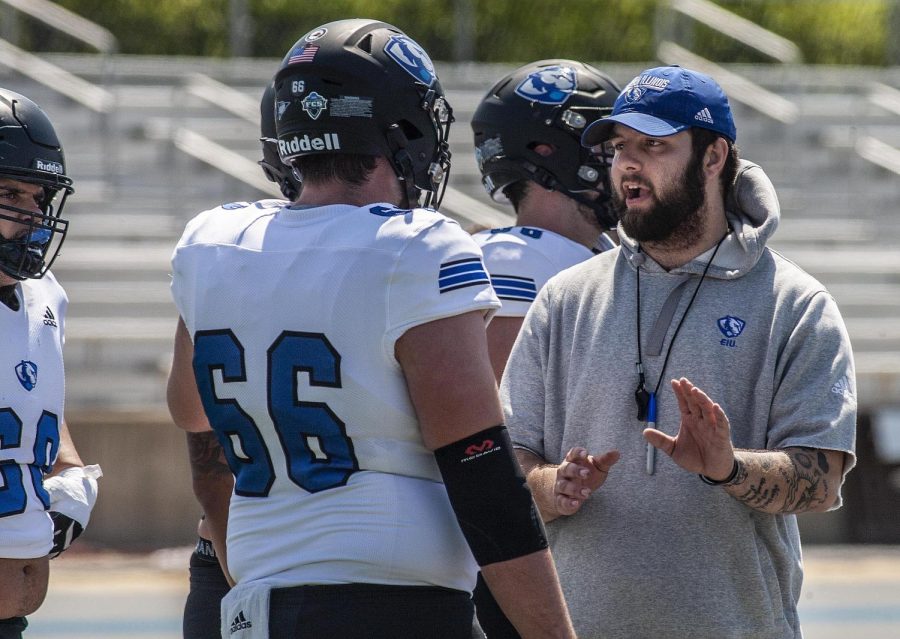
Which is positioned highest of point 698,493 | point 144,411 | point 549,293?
point 549,293

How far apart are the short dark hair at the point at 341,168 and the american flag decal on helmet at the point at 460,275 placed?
34cm

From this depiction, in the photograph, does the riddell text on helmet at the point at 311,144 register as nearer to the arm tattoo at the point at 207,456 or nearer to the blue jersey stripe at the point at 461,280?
the blue jersey stripe at the point at 461,280

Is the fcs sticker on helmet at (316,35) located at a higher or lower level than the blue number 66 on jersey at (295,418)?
higher

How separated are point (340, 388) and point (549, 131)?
172 cm

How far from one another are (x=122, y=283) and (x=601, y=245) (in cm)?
886

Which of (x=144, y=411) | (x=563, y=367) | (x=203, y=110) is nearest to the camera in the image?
(x=563, y=367)

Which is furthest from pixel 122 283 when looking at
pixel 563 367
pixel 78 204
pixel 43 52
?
pixel 563 367

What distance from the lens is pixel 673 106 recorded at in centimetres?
332

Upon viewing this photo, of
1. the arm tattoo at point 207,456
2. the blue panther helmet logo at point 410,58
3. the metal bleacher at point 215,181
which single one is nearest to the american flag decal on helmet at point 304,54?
the blue panther helmet logo at point 410,58

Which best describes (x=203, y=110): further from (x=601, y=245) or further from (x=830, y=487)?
(x=830, y=487)

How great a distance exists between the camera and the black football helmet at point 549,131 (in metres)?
4.05

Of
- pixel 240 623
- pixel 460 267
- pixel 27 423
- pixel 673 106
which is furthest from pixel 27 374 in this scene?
pixel 673 106

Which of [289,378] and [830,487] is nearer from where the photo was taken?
[289,378]

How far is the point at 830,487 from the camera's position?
10.2 feet
